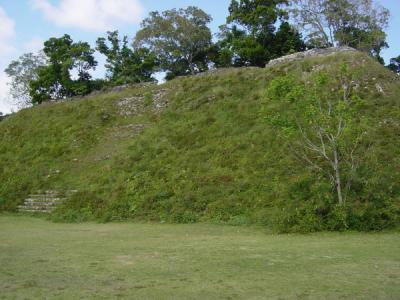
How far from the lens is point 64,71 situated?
Answer: 29.2 meters

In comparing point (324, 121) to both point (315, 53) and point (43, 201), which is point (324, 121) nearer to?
point (43, 201)

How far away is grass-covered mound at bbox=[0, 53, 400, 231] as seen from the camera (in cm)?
1006

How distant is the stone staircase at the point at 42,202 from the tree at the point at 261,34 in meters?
15.4

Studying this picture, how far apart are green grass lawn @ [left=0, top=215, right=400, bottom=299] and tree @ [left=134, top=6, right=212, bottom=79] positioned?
25.5 metres

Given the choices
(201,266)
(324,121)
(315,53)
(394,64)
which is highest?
(394,64)

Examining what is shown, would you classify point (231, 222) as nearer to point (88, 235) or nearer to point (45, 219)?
point (88, 235)

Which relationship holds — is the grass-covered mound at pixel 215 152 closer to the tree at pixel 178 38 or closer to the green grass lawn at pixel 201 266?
the green grass lawn at pixel 201 266

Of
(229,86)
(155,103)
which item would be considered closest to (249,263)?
(229,86)

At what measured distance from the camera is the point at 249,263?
6.13 metres

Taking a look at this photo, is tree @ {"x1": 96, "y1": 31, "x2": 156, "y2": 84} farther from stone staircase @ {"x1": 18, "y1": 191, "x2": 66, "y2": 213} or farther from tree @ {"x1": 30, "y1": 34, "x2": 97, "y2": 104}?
stone staircase @ {"x1": 18, "y1": 191, "x2": 66, "y2": 213}

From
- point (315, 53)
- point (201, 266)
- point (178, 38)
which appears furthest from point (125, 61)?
point (201, 266)

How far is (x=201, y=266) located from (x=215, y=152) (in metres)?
9.68

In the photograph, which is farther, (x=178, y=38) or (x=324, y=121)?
(x=178, y=38)

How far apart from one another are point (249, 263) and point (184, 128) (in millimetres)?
12293
